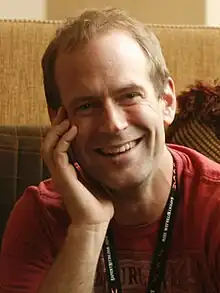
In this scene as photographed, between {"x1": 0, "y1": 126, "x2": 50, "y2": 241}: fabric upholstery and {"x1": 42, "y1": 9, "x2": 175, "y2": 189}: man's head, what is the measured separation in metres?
0.50

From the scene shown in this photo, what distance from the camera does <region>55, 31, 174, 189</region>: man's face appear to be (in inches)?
49.1

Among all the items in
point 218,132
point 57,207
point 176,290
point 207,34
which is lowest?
point 176,290

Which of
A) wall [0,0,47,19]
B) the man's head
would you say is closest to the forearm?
the man's head

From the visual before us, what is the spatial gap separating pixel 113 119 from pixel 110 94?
0.18ft

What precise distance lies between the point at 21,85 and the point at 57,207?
682 millimetres

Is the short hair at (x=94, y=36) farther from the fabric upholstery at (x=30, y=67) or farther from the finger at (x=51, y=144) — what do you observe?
the fabric upholstery at (x=30, y=67)

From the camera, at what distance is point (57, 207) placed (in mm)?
1408

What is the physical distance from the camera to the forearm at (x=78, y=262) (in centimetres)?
130

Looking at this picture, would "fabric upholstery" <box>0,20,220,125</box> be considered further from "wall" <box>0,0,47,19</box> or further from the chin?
the chin

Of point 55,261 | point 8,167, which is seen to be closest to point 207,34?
point 8,167

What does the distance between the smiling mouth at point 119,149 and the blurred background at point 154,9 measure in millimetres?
1316

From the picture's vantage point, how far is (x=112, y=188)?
131 cm

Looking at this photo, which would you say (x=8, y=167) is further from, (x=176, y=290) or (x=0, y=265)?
(x=176, y=290)

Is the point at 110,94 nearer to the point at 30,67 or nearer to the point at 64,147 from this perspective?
the point at 64,147
